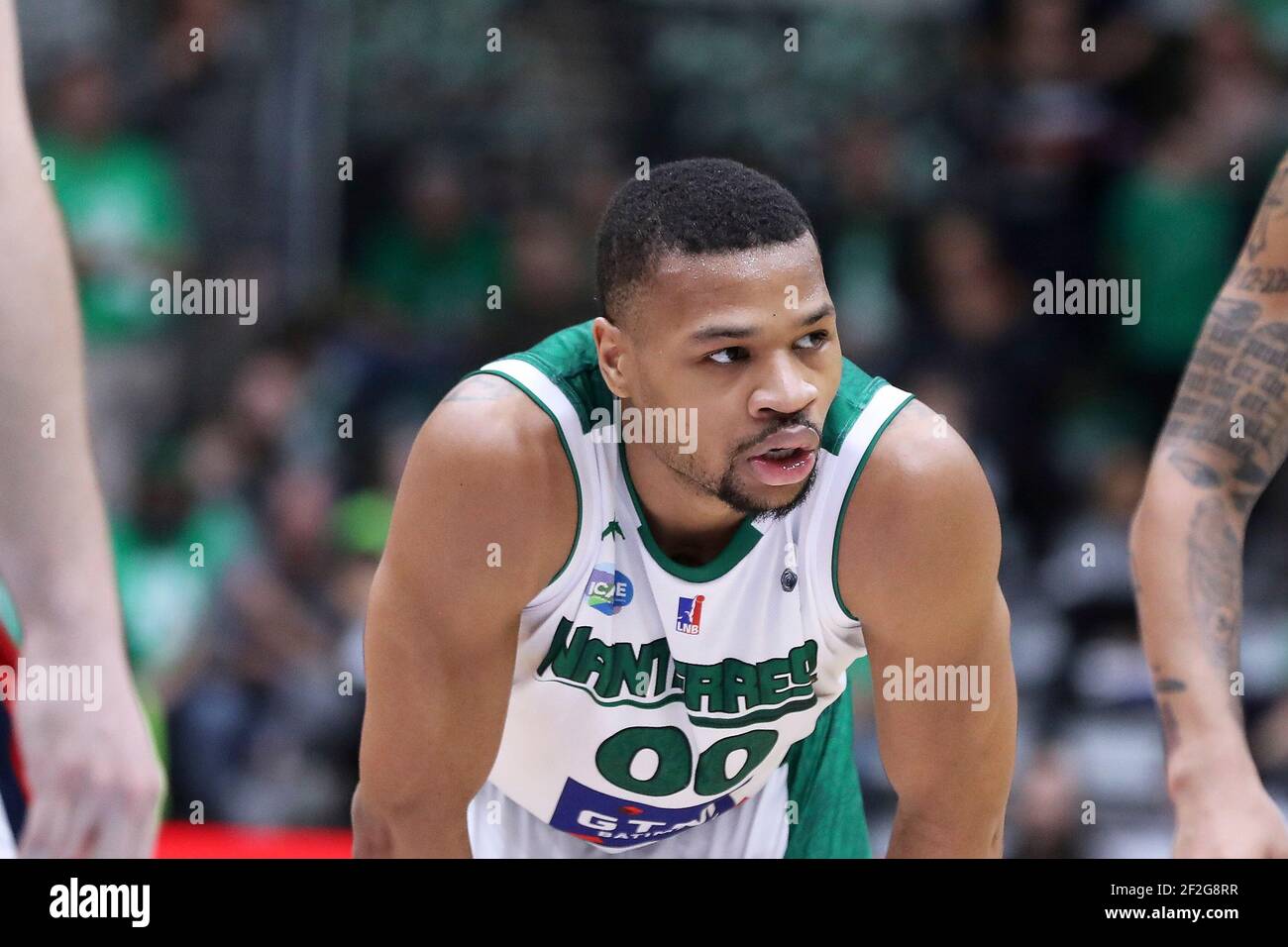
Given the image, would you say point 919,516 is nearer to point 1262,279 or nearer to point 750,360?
point 750,360

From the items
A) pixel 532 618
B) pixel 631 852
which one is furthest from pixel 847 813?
pixel 532 618

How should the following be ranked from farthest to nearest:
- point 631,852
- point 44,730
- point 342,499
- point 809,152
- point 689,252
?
point 809,152
point 342,499
point 631,852
point 689,252
point 44,730

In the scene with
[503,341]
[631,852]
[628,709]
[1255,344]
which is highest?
[503,341]

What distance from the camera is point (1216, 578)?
2.45m

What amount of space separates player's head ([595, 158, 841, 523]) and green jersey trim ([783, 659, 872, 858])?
2.61ft

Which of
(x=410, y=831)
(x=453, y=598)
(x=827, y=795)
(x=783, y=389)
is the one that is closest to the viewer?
(x=783, y=389)

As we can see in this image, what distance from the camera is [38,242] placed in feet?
4.14

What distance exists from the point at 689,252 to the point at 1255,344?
1.04 m

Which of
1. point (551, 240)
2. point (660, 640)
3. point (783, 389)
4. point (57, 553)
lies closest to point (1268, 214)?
point (783, 389)

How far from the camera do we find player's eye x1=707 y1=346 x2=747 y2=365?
2.33 metres

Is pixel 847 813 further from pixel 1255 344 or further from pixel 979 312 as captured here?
pixel 979 312

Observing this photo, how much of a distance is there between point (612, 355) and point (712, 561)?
1.24 ft

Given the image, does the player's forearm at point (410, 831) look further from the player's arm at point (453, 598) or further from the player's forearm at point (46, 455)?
the player's forearm at point (46, 455)

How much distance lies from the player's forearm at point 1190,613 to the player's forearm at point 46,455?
5.18 feet
